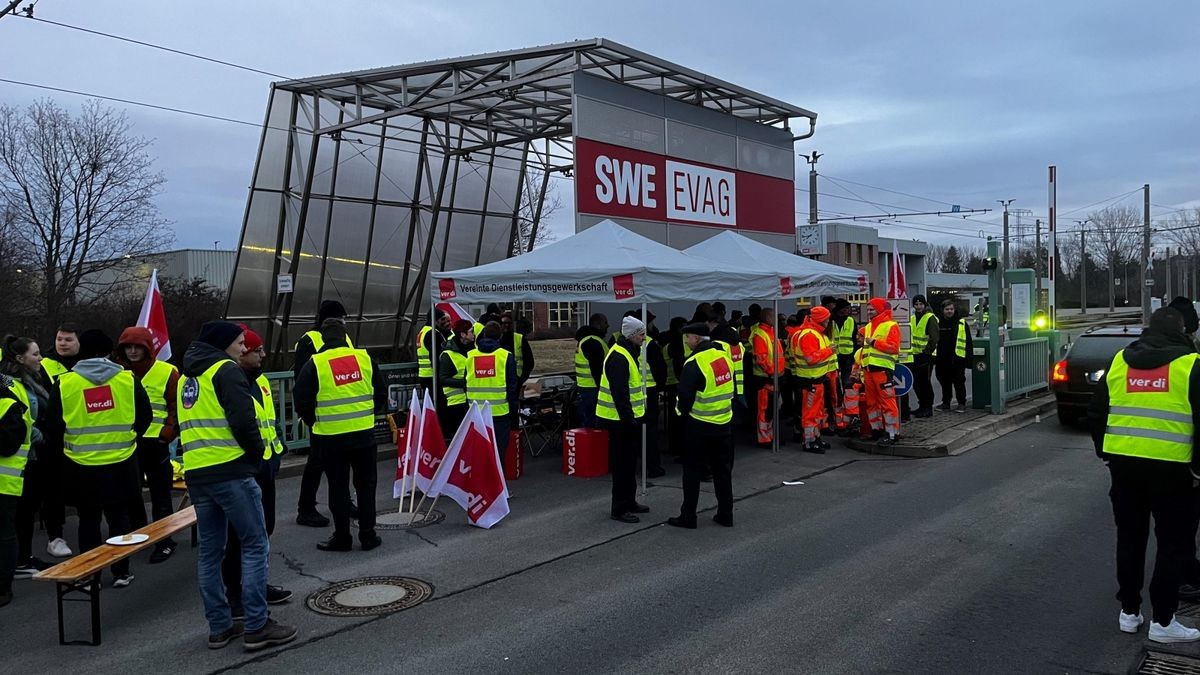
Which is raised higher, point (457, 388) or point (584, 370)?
point (584, 370)

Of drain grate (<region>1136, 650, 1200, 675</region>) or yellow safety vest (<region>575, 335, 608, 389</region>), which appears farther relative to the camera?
yellow safety vest (<region>575, 335, 608, 389</region>)

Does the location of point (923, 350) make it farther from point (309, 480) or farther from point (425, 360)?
point (309, 480)

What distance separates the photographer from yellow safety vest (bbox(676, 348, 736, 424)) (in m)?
7.43

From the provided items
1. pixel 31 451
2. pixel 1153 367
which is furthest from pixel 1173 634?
pixel 31 451

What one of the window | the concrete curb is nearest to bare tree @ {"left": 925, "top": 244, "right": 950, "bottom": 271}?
the window

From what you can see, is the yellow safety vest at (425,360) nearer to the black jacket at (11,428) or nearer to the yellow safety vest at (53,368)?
the yellow safety vest at (53,368)

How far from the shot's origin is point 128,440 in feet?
20.5

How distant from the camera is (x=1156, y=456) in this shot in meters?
4.76

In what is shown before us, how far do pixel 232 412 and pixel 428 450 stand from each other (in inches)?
145

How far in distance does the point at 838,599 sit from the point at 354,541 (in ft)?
13.4

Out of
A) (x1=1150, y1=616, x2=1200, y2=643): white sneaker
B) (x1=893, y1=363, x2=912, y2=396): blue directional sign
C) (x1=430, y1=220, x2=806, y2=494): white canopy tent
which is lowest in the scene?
(x1=1150, y1=616, x2=1200, y2=643): white sneaker

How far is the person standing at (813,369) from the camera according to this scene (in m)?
11.3

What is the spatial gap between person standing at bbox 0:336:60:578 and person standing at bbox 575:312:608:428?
5.56m

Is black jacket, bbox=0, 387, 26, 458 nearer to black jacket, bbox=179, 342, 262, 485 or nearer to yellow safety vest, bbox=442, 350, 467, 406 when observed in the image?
black jacket, bbox=179, 342, 262, 485
